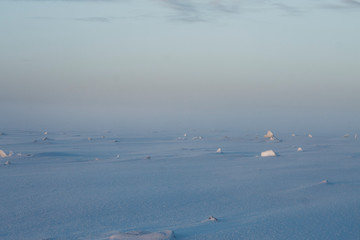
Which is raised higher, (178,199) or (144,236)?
(178,199)

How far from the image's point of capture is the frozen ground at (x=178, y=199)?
2459 mm

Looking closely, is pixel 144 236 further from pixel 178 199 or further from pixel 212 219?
pixel 178 199

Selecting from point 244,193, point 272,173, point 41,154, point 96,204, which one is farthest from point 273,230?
point 41,154

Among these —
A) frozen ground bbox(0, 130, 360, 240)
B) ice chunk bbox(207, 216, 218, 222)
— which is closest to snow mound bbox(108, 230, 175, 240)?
frozen ground bbox(0, 130, 360, 240)

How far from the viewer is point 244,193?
3.48m

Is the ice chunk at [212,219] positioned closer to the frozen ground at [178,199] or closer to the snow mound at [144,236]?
the frozen ground at [178,199]

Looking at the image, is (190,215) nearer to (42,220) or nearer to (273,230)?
(273,230)

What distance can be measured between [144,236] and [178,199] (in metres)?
1.03

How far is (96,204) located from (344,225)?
5.56 ft

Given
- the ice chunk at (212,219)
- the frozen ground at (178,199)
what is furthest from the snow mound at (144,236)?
the ice chunk at (212,219)

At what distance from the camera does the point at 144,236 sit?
2256 millimetres

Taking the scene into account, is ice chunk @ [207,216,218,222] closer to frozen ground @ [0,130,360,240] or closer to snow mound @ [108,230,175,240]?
frozen ground @ [0,130,360,240]

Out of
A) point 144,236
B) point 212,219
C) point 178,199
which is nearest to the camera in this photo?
point 144,236

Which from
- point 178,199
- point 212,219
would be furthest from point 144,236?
point 178,199
